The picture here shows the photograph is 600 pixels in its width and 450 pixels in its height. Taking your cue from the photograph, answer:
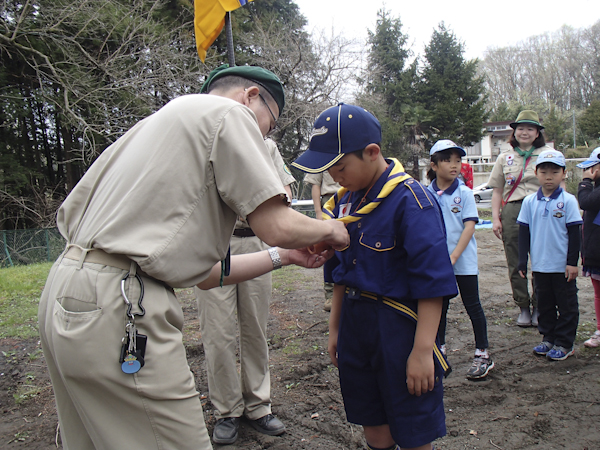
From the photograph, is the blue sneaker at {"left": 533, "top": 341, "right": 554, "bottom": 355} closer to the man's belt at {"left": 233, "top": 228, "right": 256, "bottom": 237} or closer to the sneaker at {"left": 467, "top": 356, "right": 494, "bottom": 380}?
the sneaker at {"left": 467, "top": 356, "right": 494, "bottom": 380}

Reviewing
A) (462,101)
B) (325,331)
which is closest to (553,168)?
(325,331)

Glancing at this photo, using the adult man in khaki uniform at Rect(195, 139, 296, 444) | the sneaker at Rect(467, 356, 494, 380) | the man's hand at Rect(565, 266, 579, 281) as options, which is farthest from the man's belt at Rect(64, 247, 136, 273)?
the man's hand at Rect(565, 266, 579, 281)

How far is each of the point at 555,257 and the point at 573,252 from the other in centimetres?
15

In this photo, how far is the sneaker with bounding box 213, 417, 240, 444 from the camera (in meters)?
2.80

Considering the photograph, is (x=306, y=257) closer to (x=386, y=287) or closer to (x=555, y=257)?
(x=386, y=287)

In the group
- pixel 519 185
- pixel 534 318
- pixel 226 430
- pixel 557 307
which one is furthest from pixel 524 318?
pixel 226 430

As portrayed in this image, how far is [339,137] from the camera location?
1.94 m

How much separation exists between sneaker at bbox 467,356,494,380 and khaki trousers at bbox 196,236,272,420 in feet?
5.49

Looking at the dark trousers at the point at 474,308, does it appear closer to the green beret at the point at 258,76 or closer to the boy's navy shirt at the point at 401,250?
the boy's navy shirt at the point at 401,250

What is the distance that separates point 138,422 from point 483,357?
301 cm

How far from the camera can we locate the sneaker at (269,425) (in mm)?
2900

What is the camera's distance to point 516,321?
4.90 m

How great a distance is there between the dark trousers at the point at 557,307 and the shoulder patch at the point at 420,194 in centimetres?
277

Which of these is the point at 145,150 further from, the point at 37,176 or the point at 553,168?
the point at 37,176
